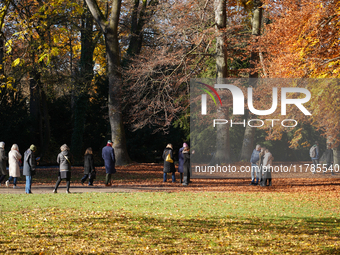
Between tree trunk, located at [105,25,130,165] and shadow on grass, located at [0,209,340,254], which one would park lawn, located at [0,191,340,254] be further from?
tree trunk, located at [105,25,130,165]

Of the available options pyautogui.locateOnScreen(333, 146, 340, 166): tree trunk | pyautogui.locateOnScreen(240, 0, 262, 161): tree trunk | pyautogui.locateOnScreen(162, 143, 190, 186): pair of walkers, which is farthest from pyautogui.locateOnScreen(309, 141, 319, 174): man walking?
pyautogui.locateOnScreen(162, 143, 190, 186): pair of walkers

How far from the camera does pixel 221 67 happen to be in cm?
2331

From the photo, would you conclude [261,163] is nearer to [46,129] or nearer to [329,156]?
[329,156]

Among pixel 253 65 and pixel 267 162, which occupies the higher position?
pixel 253 65

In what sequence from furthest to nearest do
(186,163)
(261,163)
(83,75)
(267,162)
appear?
(83,75)
(261,163)
(186,163)
(267,162)

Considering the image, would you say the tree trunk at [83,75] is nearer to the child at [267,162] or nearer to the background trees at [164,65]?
the background trees at [164,65]

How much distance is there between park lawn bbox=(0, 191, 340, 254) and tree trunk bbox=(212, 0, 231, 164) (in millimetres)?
10136

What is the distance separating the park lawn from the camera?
23.0 ft

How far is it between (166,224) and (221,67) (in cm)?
1543

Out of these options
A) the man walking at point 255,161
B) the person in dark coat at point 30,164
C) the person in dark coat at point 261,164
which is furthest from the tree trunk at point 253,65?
the person in dark coat at point 30,164

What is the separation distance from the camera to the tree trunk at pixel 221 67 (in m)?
22.7

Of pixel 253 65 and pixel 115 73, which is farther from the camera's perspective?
pixel 115 73

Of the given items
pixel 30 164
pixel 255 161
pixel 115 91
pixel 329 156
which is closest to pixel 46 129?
pixel 115 91

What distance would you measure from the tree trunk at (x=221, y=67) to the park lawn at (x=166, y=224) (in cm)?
1014
